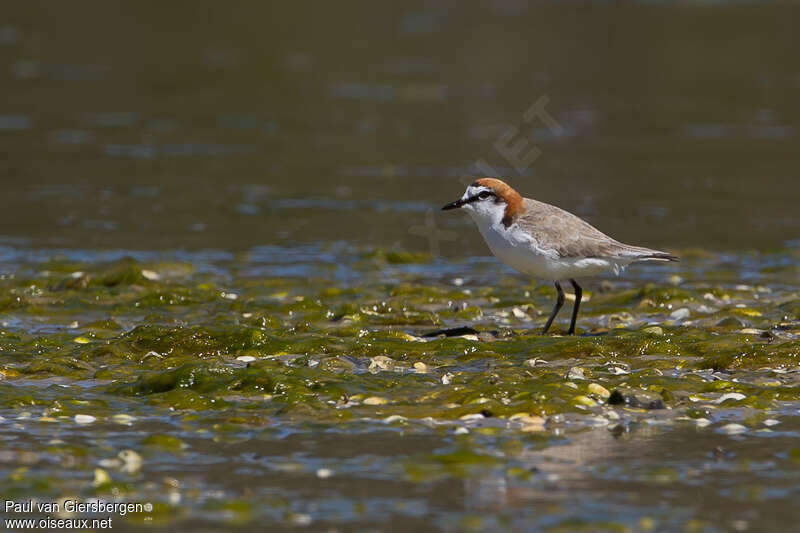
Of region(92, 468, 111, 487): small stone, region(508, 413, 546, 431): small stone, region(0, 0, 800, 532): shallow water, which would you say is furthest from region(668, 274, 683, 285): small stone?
region(92, 468, 111, 487): small stone

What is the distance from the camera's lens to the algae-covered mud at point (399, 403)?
7.71 meters

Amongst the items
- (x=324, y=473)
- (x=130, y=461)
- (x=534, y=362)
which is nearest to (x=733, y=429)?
(x=534, y=362)

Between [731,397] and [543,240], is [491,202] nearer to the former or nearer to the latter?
[543,240]

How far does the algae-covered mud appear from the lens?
771 centimetres

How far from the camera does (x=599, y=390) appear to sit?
9938 millimetres

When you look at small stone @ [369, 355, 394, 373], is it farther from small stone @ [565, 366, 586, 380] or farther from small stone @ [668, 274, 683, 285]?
small stone @ [668, 274, 683, 285]

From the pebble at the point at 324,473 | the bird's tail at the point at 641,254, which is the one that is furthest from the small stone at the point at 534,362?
the pebble at the point at 324,473

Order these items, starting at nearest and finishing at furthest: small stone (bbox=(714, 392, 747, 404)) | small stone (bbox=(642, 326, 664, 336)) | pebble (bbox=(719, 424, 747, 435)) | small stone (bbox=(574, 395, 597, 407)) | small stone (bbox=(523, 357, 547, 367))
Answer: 1. pebble (bbox=(719, 424, 747, 435))
2. small stone (bbox=(574, 395, 597, 407))
3. small stone (bbox=(714, 392, 747, 404))
4. small stone (bbox=(523, 357, 547, 367))
5. small stone (bbox=(642, 326, 664, 336))

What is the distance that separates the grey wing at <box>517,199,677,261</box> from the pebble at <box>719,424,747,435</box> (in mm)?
2884

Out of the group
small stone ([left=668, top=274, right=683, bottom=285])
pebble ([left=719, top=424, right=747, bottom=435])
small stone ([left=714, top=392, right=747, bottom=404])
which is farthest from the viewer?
small stone ([left=668, top=274, right=683, bottom=285])

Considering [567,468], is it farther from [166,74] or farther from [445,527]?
[166,74]

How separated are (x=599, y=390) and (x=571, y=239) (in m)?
2.36

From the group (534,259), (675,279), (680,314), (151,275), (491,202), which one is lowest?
(680,314)

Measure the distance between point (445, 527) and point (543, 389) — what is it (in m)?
2.81
